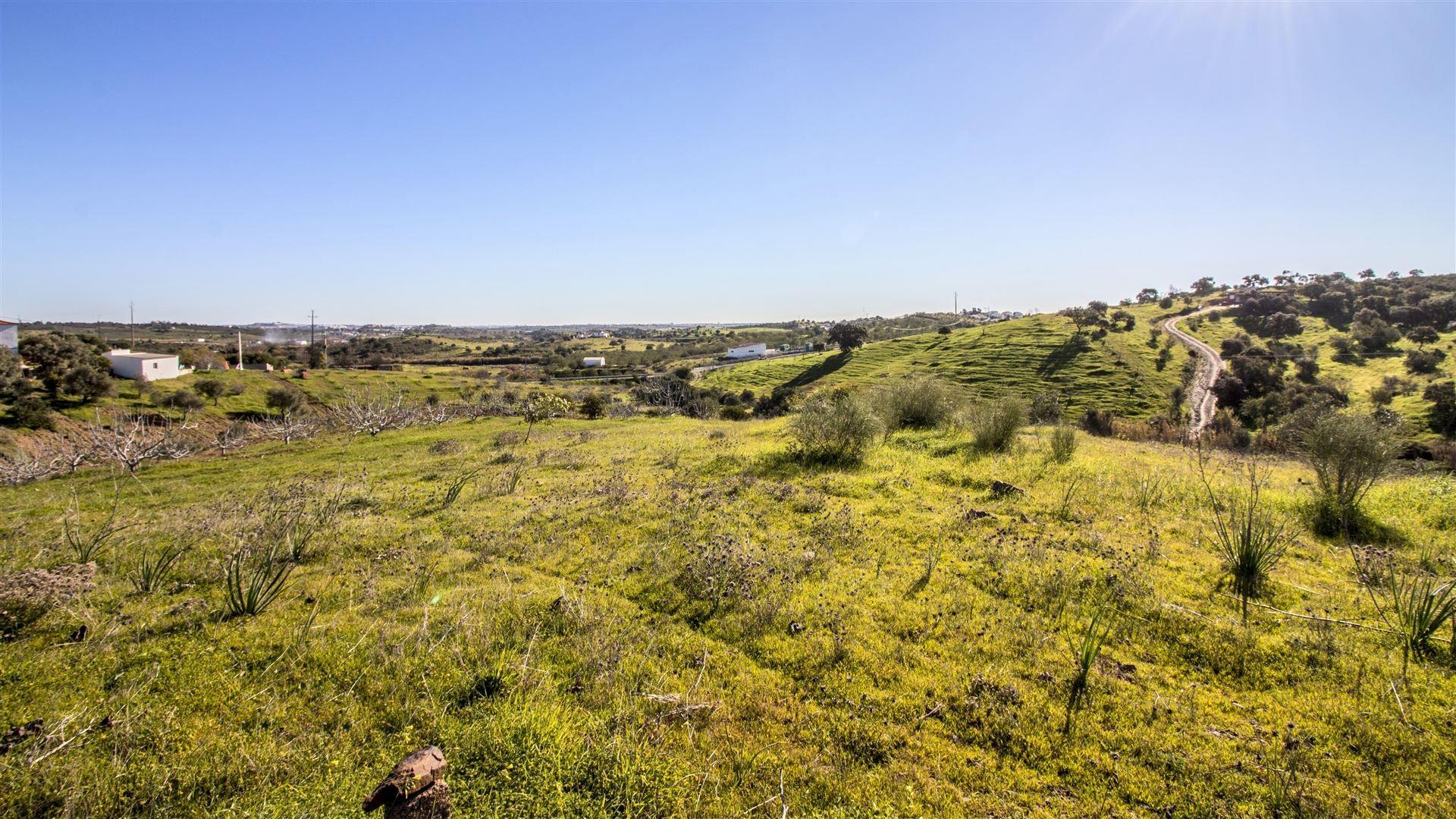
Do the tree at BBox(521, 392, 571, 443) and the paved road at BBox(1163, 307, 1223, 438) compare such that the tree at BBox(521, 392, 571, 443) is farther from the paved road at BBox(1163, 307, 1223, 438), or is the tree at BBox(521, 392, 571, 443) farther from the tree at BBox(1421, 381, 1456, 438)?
the tree at BBox(1421, 381, 1456, 438)

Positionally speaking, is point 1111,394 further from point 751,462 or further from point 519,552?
point 519,552

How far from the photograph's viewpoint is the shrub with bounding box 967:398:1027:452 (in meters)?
17.1

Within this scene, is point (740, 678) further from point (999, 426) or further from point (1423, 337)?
point (1423, 337)

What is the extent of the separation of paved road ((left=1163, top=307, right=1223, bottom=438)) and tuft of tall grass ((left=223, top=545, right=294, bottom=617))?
45.5 meters

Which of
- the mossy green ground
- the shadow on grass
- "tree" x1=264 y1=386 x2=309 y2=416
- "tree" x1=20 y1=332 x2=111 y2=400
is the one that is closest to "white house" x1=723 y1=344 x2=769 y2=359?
the shadow on grass

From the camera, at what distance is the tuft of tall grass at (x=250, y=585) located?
21.6 ft

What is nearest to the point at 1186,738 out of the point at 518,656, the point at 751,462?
the point at 518,656

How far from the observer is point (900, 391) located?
24109 millimetres

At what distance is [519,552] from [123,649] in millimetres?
4548

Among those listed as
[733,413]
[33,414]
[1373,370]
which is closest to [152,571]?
[733,413]

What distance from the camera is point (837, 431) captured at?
16.4 meters

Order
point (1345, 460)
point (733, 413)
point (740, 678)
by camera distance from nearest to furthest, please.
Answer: point (740, 678), point (1345, 460), point (733, 413)

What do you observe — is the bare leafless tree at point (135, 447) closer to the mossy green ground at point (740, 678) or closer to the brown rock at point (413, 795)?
the mossy green ground at point (740, 678)

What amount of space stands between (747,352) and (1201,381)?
8879 centimetres
